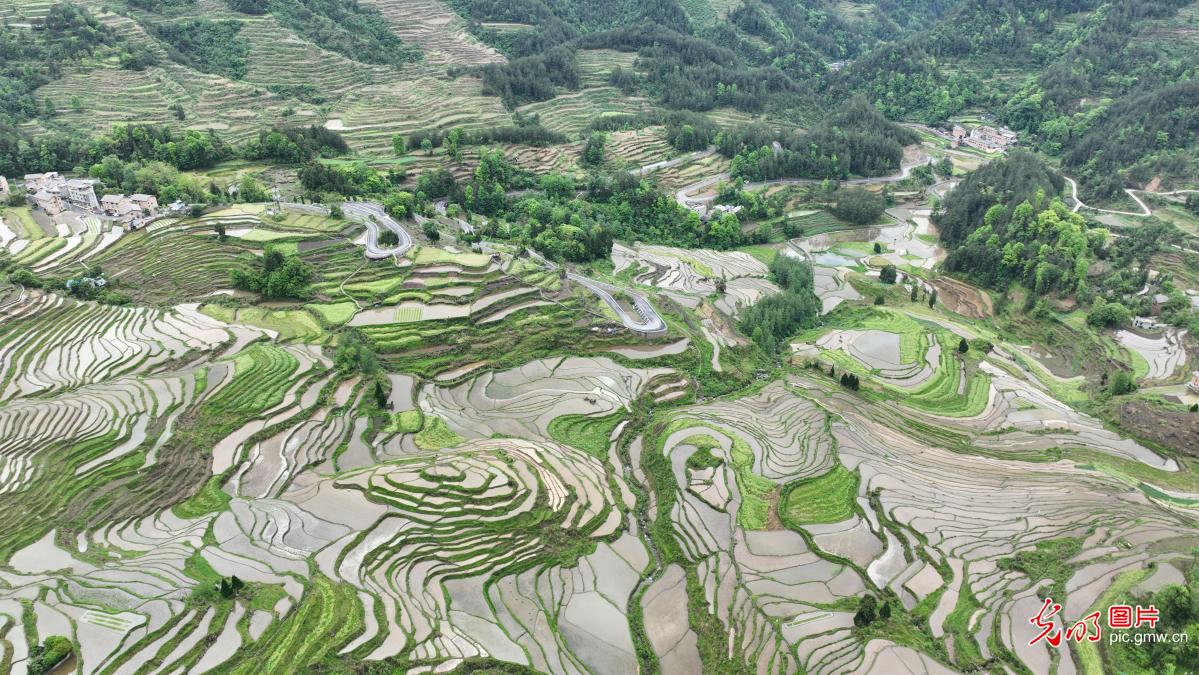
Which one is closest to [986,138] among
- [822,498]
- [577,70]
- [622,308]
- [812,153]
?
[812,153]

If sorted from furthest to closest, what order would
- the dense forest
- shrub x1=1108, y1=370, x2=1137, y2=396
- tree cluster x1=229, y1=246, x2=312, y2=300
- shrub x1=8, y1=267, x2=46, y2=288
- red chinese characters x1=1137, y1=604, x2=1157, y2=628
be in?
the dense forest
tree cluster x1=229, y1=246, x2=312, y2=300
shrub x1=8, y1=267, x2=46, y2=288
shrub x1=1108, y1=370, x2=1137, y2=396
red chinese characters x1=1137, y1=604, x2=1157, y2=628

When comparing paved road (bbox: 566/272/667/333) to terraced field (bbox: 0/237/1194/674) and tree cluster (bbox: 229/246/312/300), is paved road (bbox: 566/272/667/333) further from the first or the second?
tree cluster (bbox: 229/246/312/300)

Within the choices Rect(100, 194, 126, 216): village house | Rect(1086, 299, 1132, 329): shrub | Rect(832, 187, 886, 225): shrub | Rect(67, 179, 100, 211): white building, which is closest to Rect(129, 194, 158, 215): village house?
Rect(100, 194, 126, 216): village house

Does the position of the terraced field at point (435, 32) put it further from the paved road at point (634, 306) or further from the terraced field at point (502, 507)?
the terraced field at point (502, 507)

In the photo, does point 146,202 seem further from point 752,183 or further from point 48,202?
point 752,183

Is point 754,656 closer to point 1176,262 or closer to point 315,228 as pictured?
point 315,228

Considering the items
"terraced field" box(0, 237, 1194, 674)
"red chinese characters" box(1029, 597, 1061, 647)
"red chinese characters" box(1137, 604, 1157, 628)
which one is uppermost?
"red chinese characters" box(1137, 604, 1157, 628)
